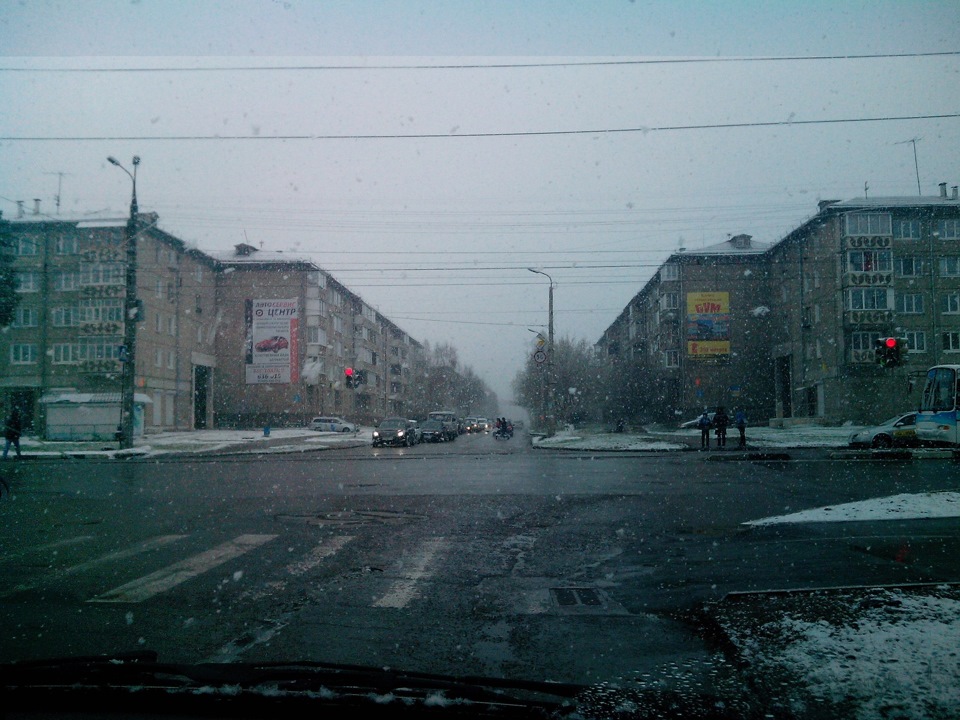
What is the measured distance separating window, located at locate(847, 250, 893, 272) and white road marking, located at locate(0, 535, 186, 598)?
4929cm

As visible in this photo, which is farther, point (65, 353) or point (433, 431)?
point (65, 353)

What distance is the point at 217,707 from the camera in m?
3.30

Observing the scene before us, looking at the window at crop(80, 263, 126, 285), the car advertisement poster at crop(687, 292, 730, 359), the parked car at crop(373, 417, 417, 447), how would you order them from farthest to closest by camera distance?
the car advertisement poster at crop(687, 292, 730, 359)
the window at crop(80, 263, 126, 285)
the parked car at crop(373, 417, 417, 447)

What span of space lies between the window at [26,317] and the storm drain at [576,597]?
5476 cm

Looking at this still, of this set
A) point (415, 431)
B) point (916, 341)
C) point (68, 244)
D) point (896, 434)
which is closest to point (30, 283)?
point (68, 244)

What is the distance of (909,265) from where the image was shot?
48.5m

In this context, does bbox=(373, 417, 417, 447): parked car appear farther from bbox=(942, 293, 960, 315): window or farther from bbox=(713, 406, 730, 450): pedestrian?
bbox=(942, 293, 960, 315): window

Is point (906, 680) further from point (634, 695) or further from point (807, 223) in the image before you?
point (807, 223)

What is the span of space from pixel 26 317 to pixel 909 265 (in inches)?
2441

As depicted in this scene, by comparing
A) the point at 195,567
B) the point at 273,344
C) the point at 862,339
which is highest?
the point at 273,344

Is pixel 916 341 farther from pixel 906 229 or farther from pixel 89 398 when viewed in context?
pixel 89 398

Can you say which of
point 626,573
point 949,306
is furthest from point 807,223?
point 626,573

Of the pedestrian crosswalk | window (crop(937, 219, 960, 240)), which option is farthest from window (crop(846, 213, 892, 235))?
the pedestrian crosswalk

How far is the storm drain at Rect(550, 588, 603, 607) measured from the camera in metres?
5.99
